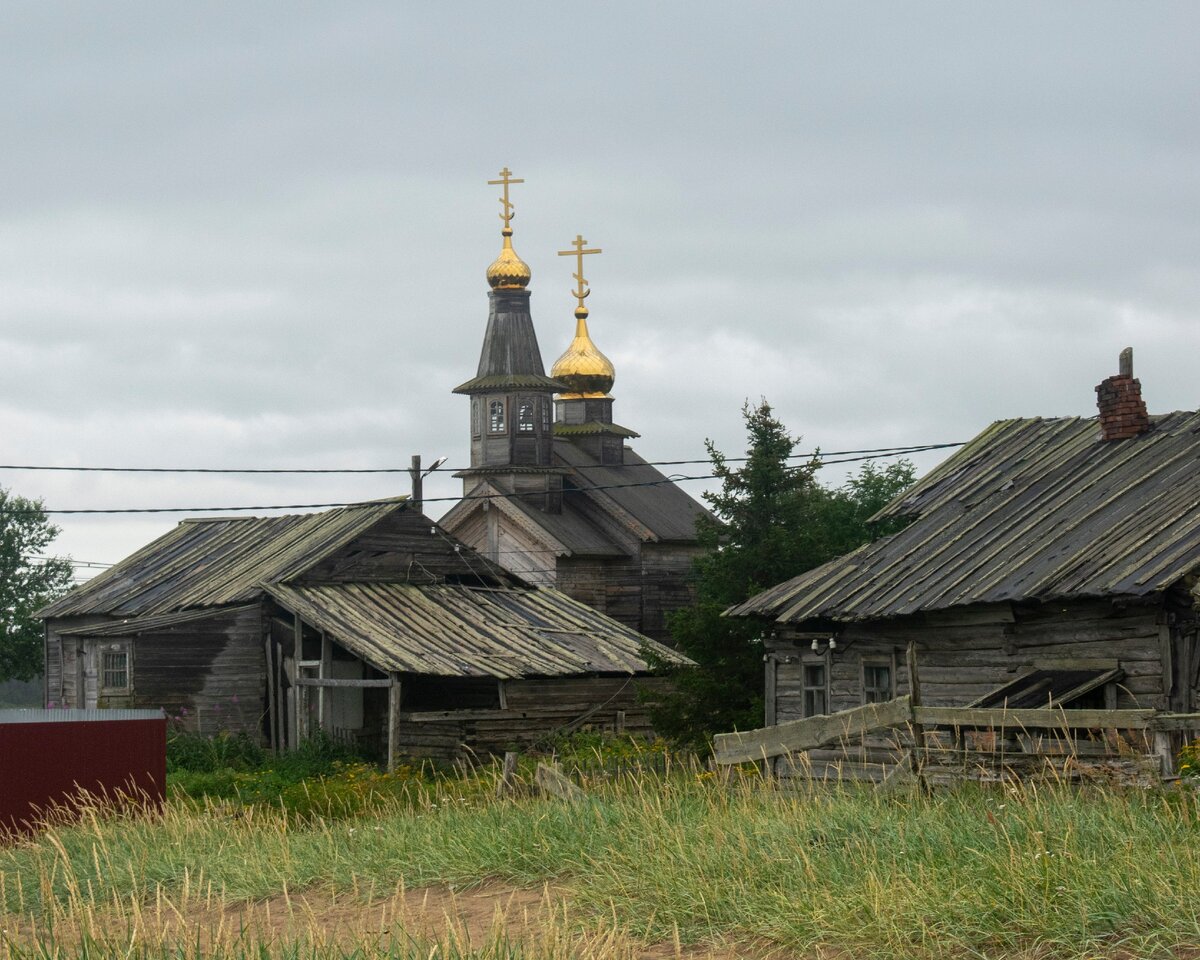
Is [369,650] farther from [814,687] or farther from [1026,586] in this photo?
[1026,586]

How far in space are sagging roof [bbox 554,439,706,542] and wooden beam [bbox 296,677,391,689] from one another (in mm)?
15178

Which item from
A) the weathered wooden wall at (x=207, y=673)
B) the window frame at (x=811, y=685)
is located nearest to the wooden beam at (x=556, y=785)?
the window frame at (x=811, y=685)

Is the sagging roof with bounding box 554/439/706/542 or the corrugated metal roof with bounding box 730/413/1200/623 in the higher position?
the sagging roof with bounding box 554/439/706/542

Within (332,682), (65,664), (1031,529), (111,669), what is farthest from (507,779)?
(65,664)

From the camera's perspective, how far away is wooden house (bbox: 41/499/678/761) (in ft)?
94.4

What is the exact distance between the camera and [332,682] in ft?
94.9

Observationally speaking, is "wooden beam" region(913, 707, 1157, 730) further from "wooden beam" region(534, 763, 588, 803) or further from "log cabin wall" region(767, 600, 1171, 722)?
"log cabin wall" region(767, 600, 1171, 722)

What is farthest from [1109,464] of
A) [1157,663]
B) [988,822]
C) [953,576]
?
[988,822]

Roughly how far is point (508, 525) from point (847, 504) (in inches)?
425

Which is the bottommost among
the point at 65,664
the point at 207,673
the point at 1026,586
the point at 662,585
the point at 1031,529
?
the point at 207,673

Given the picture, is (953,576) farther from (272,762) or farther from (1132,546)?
(272,762)

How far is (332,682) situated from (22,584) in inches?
1200

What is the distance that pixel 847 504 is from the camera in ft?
159

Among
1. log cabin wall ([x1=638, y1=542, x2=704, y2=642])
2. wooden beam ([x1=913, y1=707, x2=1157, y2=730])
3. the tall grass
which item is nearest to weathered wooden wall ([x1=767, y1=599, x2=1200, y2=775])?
wooden beam ([x1=913, y1=707, x2=1157, y2=730])
